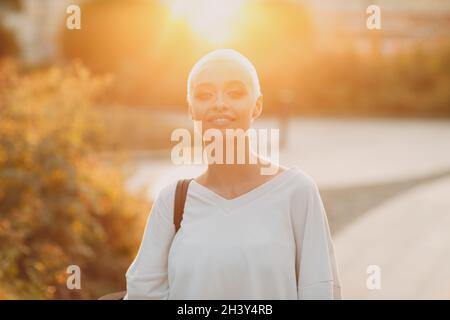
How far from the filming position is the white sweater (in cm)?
227

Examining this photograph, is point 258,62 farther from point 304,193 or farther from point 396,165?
point 304,193

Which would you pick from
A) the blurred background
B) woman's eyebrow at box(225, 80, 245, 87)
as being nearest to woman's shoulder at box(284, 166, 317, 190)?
woman's eyebrow at box(225, 80, 245, 87)

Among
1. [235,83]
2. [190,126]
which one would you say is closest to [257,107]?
[235,83]

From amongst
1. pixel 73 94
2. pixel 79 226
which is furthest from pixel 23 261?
pixel 73 94

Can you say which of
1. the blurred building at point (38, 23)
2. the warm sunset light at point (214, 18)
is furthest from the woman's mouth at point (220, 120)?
the blurred building at point (38, 23)

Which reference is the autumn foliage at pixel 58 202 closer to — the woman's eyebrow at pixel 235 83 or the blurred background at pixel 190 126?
the blurred background at pixel 190 126

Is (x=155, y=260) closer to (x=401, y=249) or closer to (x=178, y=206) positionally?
(x=178, y=206)

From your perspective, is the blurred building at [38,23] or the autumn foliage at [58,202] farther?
the blurred building at [38,23]

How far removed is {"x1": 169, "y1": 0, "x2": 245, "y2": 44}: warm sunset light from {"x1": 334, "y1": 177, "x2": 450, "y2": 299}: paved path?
15.8 metres

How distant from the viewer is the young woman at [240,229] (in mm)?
2271

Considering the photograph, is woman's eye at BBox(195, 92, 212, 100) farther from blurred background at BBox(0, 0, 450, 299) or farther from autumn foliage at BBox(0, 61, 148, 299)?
autumn foliage at BBox(0, 61, 148, 299)

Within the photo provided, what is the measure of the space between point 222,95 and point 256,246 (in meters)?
0.45

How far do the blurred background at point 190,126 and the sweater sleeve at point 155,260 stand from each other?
2.18 metres

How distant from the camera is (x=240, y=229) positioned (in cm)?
227
